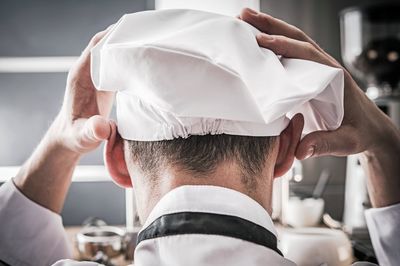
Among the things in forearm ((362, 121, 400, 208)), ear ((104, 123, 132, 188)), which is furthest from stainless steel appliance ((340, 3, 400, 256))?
ear ((104, 123, 132, 188))

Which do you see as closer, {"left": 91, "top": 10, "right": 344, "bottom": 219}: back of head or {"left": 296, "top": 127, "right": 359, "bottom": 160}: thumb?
{"left": 91, "top": 10, "right": 344, "bottom": 219}: back of head

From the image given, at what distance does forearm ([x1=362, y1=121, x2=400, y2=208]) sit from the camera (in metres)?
1.15

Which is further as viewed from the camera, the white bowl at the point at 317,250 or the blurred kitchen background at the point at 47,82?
the blurred kitchen background at the point at 47,82

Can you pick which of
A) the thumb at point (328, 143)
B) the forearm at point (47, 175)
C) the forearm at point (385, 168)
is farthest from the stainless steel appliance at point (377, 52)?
the forearm at point (47, 175)

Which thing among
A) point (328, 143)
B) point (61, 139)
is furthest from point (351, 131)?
point (61, 139)

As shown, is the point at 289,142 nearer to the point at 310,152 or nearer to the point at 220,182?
the point at 310,152

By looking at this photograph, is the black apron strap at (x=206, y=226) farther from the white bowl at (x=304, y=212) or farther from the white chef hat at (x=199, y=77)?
the white bowl at (x=304, y=212)

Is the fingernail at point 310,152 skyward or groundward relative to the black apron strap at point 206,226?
skyward

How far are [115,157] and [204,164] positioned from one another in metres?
0.22

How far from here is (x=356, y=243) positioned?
5.64ft

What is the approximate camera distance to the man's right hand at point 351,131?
3.04ft

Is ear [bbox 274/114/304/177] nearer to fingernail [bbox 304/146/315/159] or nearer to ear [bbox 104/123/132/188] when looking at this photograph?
fingernail [bbox 304/146/315/159]

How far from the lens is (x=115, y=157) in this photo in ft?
3.09

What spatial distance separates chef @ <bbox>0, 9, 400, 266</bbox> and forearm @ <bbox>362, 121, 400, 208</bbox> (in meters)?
0.21
